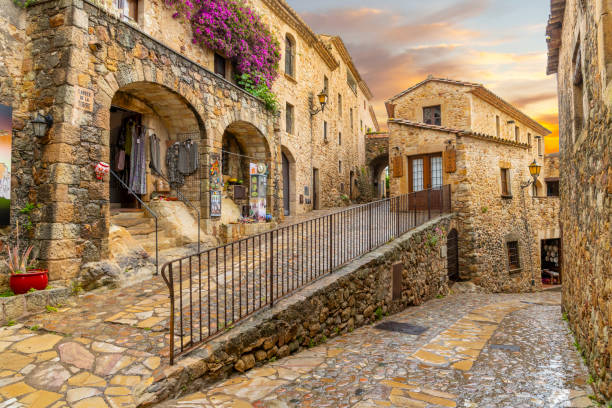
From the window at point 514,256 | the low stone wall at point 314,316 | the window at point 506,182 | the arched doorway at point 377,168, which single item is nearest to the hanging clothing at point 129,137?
the low stone wall at point 314,316

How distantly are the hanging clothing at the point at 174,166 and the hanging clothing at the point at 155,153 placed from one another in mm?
221

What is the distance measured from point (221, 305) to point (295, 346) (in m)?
1.03

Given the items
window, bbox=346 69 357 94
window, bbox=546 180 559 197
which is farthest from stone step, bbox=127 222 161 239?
window, bbox=546 180 559 197

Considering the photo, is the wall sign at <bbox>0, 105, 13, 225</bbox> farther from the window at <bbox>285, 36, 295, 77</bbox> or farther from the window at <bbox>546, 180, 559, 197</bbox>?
the window at <bbox>546, 180, 559, 197</bbox>

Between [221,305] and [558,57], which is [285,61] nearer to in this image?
[558,57]

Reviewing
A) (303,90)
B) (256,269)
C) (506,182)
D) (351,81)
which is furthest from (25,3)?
(351,81)

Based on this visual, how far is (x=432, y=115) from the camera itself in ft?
56.4

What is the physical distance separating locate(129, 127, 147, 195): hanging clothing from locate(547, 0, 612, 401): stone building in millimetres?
7676

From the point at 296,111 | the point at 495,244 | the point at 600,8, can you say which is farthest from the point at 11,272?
the point at 495,244

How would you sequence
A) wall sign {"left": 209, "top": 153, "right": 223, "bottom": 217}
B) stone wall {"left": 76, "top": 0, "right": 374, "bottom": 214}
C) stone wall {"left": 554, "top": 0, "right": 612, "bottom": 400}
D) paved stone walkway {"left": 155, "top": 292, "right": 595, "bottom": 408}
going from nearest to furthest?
stone wall {"left": 554, "top": 0, "right": 612, "bottom": 400}, paved stone walkway {"left": 155, "top": 292, "right": 595, "bottom": 408}, wall sign {"left": 209, "top": 153, "right": 223, "bottom": 217}, stone wall {"left": 76, "top": 0, "right": 374, "bottom": 214}

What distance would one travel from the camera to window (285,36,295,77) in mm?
14547

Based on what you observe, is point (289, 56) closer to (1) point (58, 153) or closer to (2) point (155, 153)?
(2) point (155, 153)

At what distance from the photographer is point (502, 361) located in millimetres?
4195

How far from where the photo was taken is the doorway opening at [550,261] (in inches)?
624
